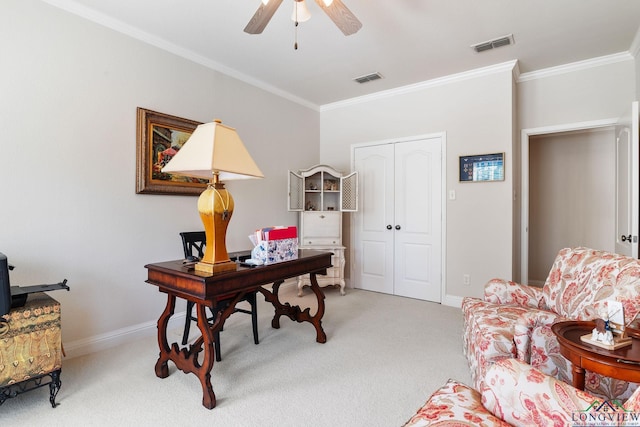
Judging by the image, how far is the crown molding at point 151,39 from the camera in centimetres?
247

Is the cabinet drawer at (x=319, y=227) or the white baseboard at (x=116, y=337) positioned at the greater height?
the cabinet drawer at (x=319, y=227)

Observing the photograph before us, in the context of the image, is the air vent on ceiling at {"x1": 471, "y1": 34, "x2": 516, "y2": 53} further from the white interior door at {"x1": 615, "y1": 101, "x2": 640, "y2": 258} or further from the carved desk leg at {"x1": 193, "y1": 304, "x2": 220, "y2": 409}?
the carved desk leg at {"x1": 193, "y1": 304, "x2": 220, "y2": 409}

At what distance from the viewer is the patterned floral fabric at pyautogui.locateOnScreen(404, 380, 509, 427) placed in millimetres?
1033

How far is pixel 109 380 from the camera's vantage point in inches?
84.4

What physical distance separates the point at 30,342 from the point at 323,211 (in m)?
3.13

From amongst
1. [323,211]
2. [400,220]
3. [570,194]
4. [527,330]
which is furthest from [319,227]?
[570,194]

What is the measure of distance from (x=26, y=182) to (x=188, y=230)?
1.29 metres

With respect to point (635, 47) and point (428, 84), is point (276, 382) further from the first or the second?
point (635, 47)

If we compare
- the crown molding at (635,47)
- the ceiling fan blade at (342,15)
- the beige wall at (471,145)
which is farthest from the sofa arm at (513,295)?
the crown molding at (635,47)

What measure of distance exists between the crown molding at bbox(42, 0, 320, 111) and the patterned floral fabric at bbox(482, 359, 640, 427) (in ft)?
11.5

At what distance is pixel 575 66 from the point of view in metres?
3.47

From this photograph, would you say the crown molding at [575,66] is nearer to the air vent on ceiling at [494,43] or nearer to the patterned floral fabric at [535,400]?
the air vent on ceiling at [494,43]

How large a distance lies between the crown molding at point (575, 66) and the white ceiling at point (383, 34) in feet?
0.26

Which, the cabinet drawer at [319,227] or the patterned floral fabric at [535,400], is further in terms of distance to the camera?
the cabinet drawer at [319,227]
